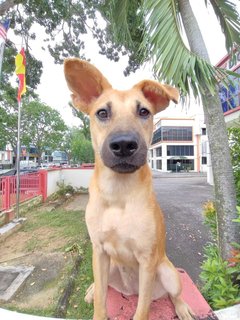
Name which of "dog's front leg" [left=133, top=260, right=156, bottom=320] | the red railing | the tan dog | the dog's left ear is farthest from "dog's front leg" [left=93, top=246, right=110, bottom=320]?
the red railing

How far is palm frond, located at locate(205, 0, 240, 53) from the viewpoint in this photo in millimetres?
3421

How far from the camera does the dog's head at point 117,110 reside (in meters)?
1.58

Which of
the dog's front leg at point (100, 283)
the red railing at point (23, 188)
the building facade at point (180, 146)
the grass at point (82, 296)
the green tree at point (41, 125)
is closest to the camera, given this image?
the dog's front leg at point (100, 283)

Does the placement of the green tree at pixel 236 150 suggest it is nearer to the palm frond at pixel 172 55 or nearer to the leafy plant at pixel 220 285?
the palm frond at pixel 172 55

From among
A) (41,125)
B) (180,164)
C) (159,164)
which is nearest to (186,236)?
(41,125)

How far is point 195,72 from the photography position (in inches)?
111

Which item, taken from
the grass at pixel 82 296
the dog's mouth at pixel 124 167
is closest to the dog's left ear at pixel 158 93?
the dog's mouth at pixel 124 167

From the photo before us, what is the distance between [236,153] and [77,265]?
3425mm

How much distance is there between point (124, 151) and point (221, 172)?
1815 millimetres

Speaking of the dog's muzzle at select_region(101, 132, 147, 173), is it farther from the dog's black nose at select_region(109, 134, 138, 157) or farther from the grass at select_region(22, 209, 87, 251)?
the grass at select_region(22, 209, 87, 251)

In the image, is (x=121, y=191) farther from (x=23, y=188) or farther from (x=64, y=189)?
(x=64, y=189)

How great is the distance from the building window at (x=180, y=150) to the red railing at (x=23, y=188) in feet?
Result: 136

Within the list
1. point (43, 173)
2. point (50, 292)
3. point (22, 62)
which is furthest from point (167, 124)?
point (50, 292)

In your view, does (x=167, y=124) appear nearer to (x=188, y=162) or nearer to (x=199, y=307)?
(x=188, y=162)
